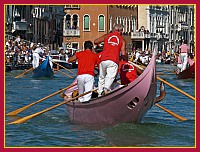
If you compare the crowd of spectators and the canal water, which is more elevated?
the crowd of spectators

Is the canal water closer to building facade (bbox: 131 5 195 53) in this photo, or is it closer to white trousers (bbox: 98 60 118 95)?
white trousers (bbox: 98 60 118 95)

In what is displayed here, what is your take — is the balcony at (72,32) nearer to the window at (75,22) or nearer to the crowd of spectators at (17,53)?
the window at (75,22)

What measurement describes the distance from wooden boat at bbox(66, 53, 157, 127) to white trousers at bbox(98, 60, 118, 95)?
27 centimetres

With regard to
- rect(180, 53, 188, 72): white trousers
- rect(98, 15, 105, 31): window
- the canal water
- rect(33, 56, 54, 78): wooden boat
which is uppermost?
rect(98, 15, 105, 31): window

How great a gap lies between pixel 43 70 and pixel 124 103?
11806 mm

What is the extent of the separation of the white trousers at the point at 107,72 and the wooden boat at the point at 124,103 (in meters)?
0.27

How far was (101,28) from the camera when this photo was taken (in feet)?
152

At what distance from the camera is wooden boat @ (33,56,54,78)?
20.4 meters

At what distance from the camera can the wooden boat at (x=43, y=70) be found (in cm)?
2039

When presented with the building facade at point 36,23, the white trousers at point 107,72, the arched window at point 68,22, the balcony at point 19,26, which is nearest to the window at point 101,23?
the arched window at point 68,22

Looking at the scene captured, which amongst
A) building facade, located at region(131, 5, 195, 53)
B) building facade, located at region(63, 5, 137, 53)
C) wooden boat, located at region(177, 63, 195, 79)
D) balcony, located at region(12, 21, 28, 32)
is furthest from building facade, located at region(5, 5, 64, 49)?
wooden boat, located at region(177, 63, 195, 79)

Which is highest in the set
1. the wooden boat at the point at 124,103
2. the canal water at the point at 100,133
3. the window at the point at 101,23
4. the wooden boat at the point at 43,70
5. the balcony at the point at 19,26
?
the window at the point at 101,23

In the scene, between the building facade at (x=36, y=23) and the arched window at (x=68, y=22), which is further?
the arched window at (x=68, y=22)

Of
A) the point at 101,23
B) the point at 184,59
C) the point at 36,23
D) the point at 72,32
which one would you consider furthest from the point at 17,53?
the point at 101,23
